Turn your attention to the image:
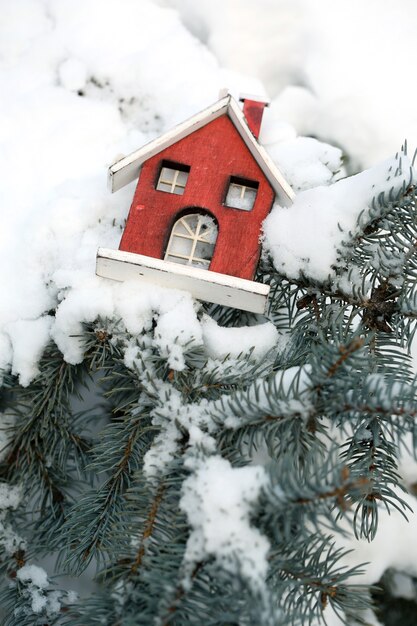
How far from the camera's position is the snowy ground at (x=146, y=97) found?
0.89 meters

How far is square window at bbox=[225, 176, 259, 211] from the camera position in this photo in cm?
84

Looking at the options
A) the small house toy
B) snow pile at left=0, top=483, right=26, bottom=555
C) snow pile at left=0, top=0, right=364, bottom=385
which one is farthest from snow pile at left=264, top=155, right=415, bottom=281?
snow pile at left=0, top=483, right=26, bottom=555

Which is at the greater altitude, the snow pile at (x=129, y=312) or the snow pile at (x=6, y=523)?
the snow pile at (x=129, y=312)

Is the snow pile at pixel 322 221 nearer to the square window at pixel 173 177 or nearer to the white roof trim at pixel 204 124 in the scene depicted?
the white roof trim at pixel 204 124

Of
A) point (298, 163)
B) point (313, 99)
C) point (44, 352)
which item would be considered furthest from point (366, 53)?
point (44, 352)

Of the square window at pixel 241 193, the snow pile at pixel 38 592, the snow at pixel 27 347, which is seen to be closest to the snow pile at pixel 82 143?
the snow at pixel 27 347

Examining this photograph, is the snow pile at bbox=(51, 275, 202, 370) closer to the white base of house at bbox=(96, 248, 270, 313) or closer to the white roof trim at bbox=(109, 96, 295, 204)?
the white base of house at bbox=(96, 248, 270, 313)

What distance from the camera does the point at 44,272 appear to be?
0.87 metres

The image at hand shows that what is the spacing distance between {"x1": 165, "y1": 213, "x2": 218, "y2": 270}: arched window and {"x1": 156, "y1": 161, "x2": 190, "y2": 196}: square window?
0.05 meters

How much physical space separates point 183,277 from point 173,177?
7.2 inches

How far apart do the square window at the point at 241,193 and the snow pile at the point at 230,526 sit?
42 centimetres

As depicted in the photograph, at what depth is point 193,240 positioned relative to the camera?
832 millimetres

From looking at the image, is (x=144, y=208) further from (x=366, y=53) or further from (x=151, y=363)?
(x=366, y=53)

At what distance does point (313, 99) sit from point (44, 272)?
75cm
